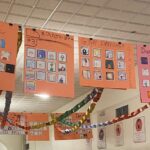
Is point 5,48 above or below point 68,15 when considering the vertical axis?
below

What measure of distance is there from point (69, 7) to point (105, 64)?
113cm

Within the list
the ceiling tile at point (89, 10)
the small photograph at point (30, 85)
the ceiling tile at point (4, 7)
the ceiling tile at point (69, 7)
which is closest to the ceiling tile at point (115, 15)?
the ceiling tile at point (89, 10)

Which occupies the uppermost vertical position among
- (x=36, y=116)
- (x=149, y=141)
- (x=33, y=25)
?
(x=33, y=25)

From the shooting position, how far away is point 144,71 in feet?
17.6

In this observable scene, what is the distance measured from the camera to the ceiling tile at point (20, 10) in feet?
17.7

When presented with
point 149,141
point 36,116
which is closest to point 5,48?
point 149,141

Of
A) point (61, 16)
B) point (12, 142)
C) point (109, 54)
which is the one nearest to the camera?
point (109, 54)

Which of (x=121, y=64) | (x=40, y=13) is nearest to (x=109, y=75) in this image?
(x=121, y=64)

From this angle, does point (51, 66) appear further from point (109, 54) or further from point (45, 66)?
point (109, 54)

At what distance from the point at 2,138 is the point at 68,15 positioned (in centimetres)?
1322

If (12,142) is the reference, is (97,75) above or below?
above

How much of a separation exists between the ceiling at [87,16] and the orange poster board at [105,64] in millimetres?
667

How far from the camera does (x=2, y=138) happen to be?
17.7 metres

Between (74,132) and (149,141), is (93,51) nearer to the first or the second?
(149,141)
